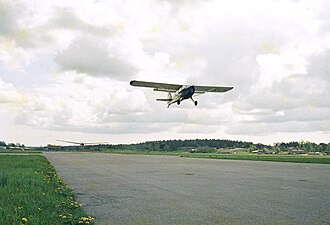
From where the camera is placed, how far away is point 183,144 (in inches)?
7042

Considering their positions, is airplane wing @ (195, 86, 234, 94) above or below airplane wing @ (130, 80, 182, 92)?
above

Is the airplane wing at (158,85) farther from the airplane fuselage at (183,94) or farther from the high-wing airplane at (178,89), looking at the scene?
the airplane fuselage at (183,94)

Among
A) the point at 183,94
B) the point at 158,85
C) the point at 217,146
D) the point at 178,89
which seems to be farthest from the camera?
the point at 217,146

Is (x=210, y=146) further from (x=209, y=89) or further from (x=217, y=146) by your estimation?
(x=209, y=89)

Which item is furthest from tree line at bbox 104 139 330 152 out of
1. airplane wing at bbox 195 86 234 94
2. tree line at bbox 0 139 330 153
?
airplane wing at bbox 195 86 234 94

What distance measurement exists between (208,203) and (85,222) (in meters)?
4.43

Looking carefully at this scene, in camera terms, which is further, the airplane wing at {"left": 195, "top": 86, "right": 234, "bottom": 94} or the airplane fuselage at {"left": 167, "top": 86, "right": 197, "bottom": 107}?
the airplane wing at {"left": 195, "top": 86, "right": 234, "bottom": 94}

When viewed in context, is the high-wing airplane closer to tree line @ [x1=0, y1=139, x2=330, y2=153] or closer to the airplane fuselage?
the airplane fuselage

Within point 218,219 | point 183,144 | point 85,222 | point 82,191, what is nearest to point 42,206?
point 85,222

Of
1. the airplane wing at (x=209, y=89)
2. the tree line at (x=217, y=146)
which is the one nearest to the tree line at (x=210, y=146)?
the tree line at (x=217, y=146)

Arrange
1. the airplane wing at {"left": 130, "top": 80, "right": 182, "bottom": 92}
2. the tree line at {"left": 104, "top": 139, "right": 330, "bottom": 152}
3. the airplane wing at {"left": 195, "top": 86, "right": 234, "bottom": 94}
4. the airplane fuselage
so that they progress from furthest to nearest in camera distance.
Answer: the tree line at {"left": 104, "top": 139, "right": 330, "bottom": 152} → the airplane wing at {"left": 195, "top": 86, "right": 234, "bottom": 94} → the airplane fuselage → the airplane wing at {"left": 130, "top": 80, "right": 182, "bottom": 92}

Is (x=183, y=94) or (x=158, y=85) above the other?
(x=158, y=85)

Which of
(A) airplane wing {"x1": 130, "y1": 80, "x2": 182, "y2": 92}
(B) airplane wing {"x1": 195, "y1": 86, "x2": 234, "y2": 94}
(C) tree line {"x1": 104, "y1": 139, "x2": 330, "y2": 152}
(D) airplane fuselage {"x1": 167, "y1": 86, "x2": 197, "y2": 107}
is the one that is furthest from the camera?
(C) tree line {"x1": 104, "y1": 139, "x2": 330, "y2": 152}

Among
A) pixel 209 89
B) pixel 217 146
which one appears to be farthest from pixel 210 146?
pixel 209 89
